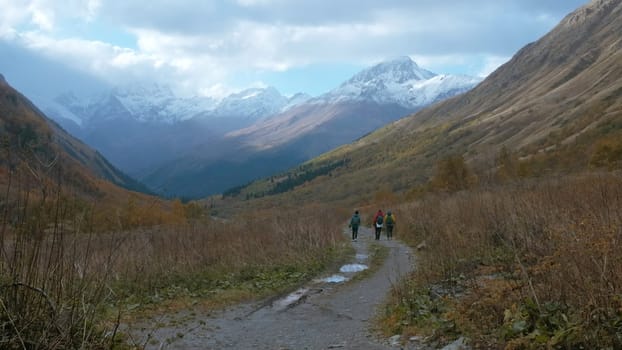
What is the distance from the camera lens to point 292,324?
37.8 feet

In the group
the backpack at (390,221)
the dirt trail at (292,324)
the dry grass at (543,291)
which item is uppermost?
the dry grass at (543,291)

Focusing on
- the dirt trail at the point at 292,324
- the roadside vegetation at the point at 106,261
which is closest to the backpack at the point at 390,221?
the roadside vegetation at the point at 106,261

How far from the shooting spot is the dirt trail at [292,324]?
9625 mm

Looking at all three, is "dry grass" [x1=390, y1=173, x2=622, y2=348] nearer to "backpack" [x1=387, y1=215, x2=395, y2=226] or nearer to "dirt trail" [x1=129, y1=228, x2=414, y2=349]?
"dirt trail" [x1=129, y1=228, x2=414, y2=349]

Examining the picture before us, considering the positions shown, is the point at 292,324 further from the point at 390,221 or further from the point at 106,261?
the point at 390,221

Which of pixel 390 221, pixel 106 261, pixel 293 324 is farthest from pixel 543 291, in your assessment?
pixel 390 221

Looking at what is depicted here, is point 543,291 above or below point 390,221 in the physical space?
above

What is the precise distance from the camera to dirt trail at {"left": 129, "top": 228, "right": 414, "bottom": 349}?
9625 mm

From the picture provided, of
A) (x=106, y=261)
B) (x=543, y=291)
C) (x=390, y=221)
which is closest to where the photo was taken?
(x=543, y=291)

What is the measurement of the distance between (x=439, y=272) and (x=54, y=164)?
8.80 metres

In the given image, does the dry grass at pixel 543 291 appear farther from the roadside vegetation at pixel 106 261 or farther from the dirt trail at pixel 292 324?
the roadside vegetation at pixel 106 261

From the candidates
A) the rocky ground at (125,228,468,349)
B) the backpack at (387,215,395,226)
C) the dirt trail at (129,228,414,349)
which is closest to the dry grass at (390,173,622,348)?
the rocky ground at (125,228,468,349)

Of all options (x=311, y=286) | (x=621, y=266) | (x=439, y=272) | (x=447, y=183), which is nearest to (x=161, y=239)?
(x=311, y=286)

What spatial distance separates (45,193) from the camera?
5.36 m
